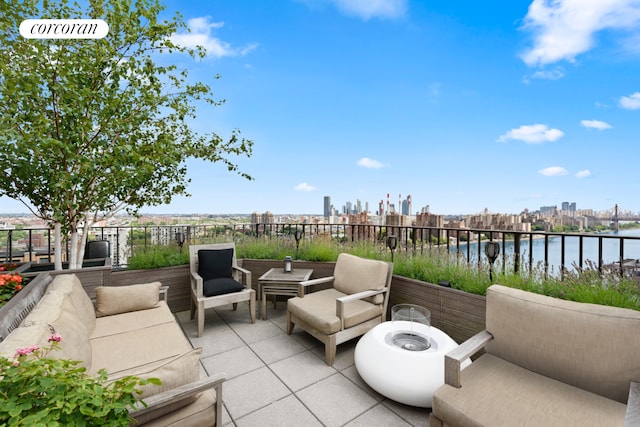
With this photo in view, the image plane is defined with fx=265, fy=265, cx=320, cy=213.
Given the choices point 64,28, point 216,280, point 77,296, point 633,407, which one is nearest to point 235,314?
point 216,280

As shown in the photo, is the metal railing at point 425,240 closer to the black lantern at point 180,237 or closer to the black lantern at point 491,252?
the black lantern at point 180,237

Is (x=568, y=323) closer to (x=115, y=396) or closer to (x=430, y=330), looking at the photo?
(x=430, y=330)

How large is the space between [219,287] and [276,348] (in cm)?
114

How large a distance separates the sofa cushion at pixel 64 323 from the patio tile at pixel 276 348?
1.54 metres

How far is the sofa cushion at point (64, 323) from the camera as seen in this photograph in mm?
1526

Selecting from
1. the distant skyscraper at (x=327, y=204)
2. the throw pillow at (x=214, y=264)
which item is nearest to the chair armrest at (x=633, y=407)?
the throw pillow at (x=214, y=264)

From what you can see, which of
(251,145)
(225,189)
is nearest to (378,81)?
(251,145)

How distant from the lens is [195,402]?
4.55 ft

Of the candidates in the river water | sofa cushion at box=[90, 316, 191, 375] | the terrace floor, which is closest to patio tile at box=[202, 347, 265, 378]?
the terrace floor

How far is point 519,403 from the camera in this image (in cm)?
149

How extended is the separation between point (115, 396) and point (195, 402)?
56 cm

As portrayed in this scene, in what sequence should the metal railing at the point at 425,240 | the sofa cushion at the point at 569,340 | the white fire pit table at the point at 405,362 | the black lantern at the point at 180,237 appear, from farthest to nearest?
the black lantern at the point at 180,237 < the metal railing at the point at 425,240 < the white fire pit table at the point at 405,362 < the sofa cushion at the point at 569,340

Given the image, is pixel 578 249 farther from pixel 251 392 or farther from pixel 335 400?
pixel 251 392

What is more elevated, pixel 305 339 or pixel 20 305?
pixel 20 305
